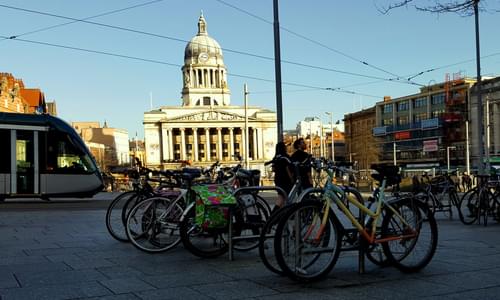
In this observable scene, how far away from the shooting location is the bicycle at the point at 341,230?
233 inches

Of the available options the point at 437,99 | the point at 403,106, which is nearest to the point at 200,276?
the point at 437,99

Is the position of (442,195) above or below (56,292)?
above

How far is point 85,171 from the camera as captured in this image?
2178cm

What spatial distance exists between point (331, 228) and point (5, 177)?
53.5 feet

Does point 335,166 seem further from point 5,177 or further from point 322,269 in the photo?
point 5,177

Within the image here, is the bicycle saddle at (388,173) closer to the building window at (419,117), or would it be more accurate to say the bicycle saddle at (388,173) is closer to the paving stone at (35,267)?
the paving stone at (35,267)

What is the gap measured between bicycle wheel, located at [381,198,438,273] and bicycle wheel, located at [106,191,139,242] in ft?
14.3

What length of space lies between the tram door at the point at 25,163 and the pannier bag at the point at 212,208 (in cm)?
1434

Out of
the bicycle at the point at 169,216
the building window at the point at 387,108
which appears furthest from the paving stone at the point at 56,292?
the building window at the point at 387,108

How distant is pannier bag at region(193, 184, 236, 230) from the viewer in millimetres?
7289

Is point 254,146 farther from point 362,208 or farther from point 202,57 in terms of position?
point 362,208

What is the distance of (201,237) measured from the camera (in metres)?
7.77

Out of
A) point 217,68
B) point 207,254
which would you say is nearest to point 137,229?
point 207,254

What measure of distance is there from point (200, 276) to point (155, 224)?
1949mm
